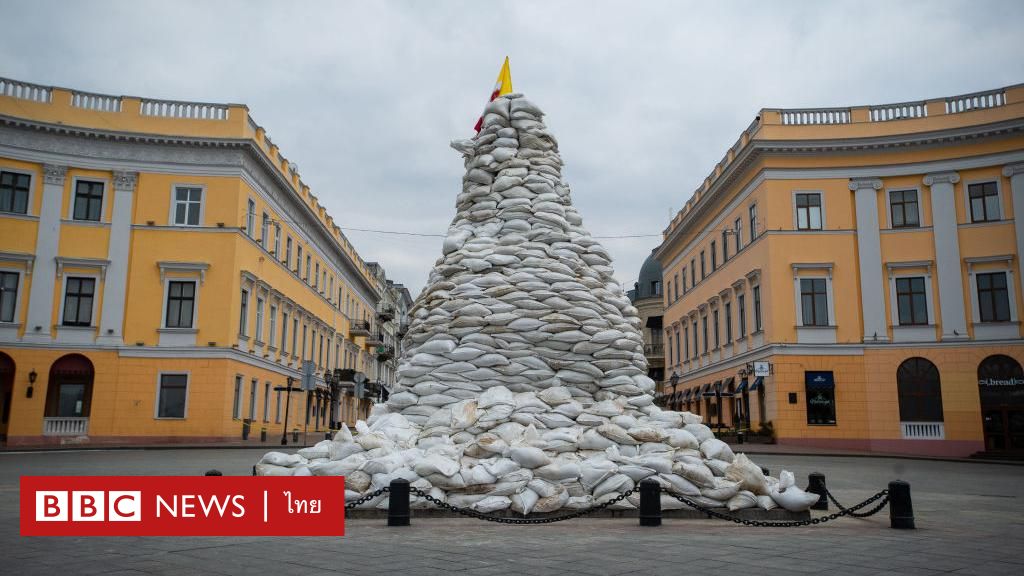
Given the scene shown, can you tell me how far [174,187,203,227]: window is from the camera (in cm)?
2867

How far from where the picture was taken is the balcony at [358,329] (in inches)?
2108

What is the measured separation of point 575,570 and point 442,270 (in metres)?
5.91

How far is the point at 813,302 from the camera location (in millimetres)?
28344

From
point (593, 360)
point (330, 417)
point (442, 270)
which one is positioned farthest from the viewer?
point (330, 417)

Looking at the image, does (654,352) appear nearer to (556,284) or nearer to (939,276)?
(939,276)

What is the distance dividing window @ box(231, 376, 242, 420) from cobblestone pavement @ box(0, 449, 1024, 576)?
20566 millimetres

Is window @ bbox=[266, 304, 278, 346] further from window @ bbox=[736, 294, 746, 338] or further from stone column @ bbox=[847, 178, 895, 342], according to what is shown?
stone column @ bbox=[847, 178, 895, 342]

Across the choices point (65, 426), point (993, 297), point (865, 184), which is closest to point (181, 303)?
point (65, 426)

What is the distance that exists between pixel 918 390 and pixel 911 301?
9.98ft

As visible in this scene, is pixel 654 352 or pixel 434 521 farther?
pixel 654 352

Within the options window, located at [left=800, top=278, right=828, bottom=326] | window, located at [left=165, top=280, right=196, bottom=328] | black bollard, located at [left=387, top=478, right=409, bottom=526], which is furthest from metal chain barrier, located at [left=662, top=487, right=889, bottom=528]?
window, located at [left=165, top=280, right=196, bottom=328]

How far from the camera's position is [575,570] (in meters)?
5.14

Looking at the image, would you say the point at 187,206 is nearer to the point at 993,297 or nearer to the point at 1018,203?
the point at 993,297

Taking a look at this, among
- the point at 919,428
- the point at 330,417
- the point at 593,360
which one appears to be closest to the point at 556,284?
the point at 593,360
